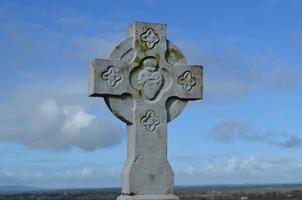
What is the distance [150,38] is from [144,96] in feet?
2.71

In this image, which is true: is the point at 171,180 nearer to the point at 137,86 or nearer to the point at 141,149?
the point at 141,149

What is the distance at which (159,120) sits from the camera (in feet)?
33.4

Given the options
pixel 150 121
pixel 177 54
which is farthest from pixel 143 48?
pixel 150 121

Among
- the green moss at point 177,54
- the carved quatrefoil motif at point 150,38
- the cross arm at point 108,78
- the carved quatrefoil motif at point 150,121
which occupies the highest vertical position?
the carved quatrefoil motif at point 150,38

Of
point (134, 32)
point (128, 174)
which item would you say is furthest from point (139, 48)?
point (128, 174)

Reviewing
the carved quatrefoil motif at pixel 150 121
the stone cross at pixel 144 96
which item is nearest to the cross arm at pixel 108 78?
the stone cross at pixel 144 96

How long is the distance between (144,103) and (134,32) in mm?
1001

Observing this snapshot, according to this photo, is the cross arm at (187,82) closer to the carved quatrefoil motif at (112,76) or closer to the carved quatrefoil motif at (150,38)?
the carved quatrefoil motif at (150,38)

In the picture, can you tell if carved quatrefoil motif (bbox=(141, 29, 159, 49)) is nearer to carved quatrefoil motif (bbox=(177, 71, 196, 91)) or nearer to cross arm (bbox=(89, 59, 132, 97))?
cross arm (bbox=(89, 59, 132, 97))

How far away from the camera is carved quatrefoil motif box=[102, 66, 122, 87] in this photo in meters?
9.91

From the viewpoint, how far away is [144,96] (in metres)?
10.1

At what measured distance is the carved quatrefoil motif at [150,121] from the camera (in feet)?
33.1

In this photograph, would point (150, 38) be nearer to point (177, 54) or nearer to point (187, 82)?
point (177, 54)

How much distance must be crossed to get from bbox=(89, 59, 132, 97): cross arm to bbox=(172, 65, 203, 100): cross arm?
0.76 metres
